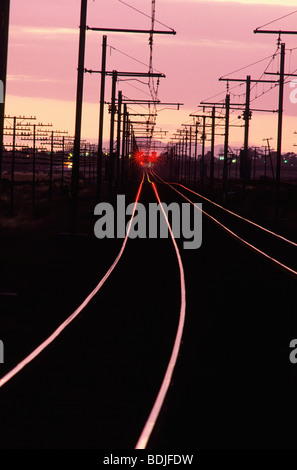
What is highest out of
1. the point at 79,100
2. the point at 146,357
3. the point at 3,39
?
the point at 79,100

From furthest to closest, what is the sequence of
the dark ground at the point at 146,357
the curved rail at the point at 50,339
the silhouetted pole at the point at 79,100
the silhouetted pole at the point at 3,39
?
the silhouetted pole at the point at 79,100, the silhouetted pole at the point at 3,39, the curved rail at the point at 50,339, the dark ground at the point at 146,357

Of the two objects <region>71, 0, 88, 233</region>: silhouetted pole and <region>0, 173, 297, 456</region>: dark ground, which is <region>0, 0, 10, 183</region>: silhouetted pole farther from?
<region>71, 0, 88, 233</region>: silhouetted pole

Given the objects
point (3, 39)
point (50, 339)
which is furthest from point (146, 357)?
point (3, 39)

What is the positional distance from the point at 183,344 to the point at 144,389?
2.90 meters

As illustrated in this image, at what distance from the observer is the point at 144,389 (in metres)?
9.61

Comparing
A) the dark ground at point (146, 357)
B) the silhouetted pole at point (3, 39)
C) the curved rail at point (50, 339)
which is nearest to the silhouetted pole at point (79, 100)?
the dark ground at point (146, 357)

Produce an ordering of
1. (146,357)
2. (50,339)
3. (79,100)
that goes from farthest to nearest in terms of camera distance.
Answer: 1. (79,100)
2. (50,339)
3. (146,357)

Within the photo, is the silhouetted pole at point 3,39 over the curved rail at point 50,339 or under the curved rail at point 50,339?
over

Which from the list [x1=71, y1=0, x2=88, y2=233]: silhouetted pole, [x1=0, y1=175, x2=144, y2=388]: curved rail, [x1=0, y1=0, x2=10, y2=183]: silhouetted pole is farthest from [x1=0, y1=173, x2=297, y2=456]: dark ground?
[x1=71, y1=0, x2=88, y2=233]: silhouetted pole

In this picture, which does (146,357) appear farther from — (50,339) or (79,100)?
(79,100)

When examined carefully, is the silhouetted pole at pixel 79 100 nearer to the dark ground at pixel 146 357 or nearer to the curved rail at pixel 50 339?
the dark ground at pixel 146 357
